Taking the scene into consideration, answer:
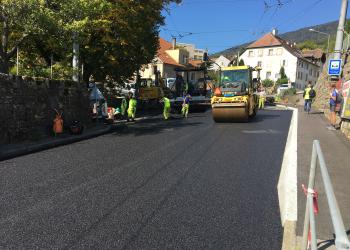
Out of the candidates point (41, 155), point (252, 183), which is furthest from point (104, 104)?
point (252, 183)

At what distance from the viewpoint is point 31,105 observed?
12.7m

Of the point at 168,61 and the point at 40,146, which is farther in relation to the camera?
the point at 168,61

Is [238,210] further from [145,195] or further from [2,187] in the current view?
[2,187]

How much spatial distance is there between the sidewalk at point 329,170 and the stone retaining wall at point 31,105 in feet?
27.7

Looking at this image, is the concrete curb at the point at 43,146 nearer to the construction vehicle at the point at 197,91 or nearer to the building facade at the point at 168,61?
the construction vehicle at the point at 197,91

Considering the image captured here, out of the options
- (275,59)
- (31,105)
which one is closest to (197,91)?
(31,105)

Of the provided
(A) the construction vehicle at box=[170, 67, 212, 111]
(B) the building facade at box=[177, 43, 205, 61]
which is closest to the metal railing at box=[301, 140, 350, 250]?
(A) the construction vehicle at box=[170, 67, 212, 111]

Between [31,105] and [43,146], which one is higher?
[31,105]

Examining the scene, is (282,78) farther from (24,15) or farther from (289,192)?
(289,192)

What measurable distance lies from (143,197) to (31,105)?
761cm

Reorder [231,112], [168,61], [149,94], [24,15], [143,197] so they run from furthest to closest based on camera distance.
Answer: [168,61], [149,94], [231,112], [24,15], [143,197]

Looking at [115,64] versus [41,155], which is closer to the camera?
[41,155]

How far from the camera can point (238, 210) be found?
5.96 meters

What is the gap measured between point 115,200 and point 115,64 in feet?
52.3
